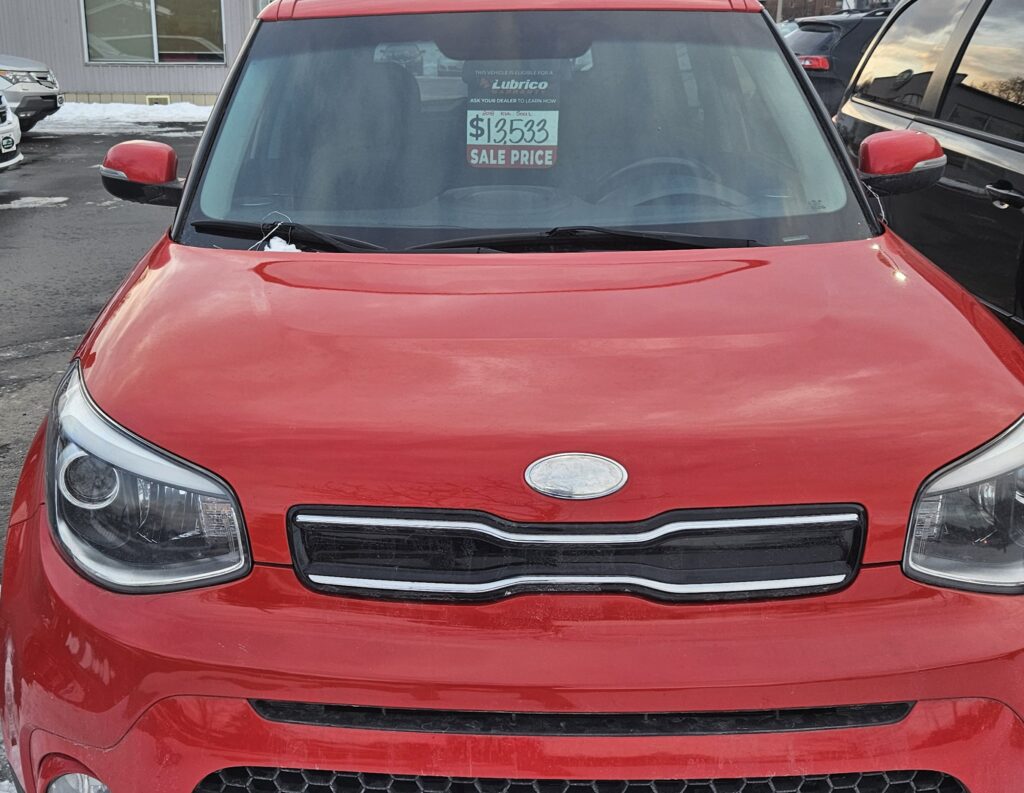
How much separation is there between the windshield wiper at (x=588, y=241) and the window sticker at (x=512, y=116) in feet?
1.01

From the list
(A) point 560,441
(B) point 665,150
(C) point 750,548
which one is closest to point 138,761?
(A) point 560,441

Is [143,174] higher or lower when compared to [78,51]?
higher

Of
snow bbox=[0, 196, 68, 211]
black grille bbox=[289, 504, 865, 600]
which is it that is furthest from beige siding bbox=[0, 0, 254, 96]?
black grille bbox=[289, 504, 865, 600]

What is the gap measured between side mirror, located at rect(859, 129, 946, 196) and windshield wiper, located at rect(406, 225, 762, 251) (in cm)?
84

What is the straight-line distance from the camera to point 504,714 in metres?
1.67

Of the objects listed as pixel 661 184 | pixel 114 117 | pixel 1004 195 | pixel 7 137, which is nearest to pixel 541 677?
pixel 661 184

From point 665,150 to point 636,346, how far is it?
3.34ft

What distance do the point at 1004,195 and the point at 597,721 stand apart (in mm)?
3176

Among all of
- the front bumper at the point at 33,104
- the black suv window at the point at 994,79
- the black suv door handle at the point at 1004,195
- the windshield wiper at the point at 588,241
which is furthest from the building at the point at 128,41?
the windshield wiper at the point at 588,241

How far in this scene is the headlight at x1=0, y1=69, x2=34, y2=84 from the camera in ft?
49.9

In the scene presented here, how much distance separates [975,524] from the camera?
1.79 m

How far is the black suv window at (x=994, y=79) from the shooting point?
14.2 ft

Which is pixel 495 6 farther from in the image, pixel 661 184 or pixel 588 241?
pixel 588 241

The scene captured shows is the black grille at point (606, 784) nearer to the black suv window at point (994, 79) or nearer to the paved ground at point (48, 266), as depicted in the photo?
the paved ground at point (48, 266)
